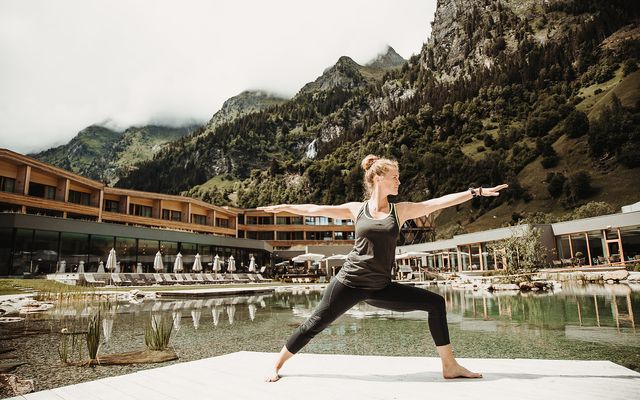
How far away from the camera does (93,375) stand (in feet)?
12.6

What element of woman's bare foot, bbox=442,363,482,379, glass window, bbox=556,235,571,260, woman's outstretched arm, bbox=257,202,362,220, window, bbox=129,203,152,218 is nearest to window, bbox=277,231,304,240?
window, bbox=129,203,152,218

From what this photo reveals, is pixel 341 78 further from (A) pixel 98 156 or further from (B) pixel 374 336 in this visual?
(B) pixel 374 336

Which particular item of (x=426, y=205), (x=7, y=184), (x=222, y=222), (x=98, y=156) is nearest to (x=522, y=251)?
(x=426, y=205)

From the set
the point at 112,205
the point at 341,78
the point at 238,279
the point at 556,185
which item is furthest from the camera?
the point at 341,78

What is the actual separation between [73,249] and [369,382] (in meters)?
27.4

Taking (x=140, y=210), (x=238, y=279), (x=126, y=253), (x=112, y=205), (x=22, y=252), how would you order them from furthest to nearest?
(x=140, y=210) < (x=112, y=205) < (x=238, y=279) < (x=126, y=253) < (x=22, y=252)

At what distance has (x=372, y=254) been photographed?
2633mm

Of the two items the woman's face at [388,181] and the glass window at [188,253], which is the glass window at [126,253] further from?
the woman's face at [388,181]

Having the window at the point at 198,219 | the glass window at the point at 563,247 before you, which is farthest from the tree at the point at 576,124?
the window at the point at 198,219

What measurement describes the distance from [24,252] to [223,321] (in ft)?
66.3

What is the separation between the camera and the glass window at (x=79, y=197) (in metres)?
31.9

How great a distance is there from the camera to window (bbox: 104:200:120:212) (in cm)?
3572

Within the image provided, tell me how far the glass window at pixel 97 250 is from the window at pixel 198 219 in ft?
52.7

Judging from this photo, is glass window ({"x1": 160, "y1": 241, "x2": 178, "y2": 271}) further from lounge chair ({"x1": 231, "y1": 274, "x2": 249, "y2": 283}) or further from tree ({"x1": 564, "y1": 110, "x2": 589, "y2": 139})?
tree ({"x1": 564, "y1": 110, "x2": 589, "y2": 139})
